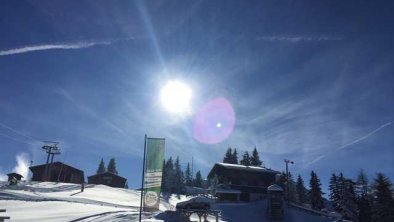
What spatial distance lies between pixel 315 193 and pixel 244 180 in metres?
31.8

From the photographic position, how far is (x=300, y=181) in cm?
10725

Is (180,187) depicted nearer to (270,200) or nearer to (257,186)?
(257,186)

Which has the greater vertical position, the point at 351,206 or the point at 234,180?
the point at 234,180

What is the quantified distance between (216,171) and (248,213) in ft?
67.6

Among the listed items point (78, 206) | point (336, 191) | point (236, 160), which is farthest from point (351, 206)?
point (78, 206)

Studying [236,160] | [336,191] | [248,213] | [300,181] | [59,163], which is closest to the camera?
[248,213]

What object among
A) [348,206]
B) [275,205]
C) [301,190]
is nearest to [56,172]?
[275,205]

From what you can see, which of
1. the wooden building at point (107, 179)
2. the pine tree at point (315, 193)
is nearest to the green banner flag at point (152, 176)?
the wooden building at point (107, 179)

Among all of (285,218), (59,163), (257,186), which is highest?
(59,163)

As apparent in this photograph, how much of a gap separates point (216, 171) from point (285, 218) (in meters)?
21.0

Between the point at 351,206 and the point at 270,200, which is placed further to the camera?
the point at 351,206

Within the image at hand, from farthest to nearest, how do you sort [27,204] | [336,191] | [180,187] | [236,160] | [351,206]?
[236,160], [180,187], [336,191], [351,206], [27,204]

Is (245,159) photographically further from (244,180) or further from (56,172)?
(56,172)

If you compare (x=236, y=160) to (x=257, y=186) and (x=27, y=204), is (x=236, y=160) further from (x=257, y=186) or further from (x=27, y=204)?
(x=27, y=204)
